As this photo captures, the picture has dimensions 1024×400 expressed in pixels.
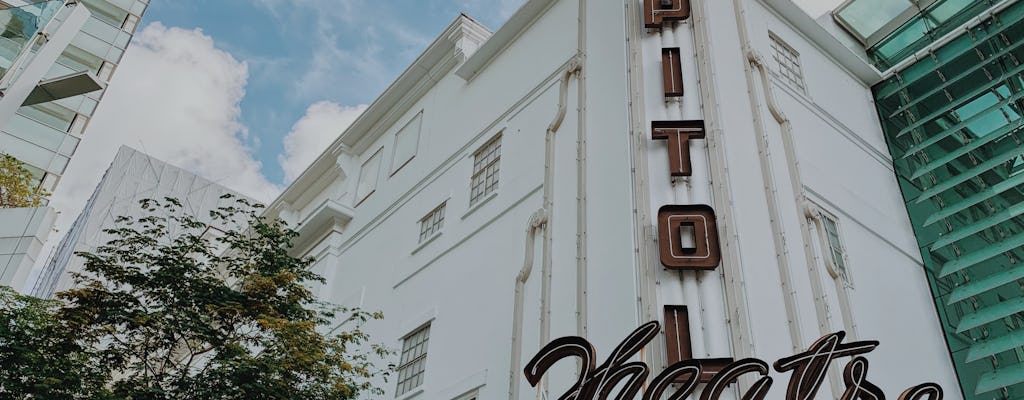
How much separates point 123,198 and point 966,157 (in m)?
48.6

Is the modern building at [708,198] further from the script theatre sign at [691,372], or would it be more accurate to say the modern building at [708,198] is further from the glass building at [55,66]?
the glass building at [55,66]

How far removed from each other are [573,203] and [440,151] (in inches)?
327

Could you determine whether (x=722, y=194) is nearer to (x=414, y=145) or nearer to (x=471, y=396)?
(x=471, y=396)

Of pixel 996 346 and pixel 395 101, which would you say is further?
pixel 395 101

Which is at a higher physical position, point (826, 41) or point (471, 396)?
point (826, 41)

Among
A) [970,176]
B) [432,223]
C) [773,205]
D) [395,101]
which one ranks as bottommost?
[773,205]

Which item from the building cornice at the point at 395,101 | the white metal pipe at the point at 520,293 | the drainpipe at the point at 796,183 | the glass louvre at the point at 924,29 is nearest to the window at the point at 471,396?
the white metal pipe at the point at 520,293

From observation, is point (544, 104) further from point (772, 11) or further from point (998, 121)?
point (998, 121)

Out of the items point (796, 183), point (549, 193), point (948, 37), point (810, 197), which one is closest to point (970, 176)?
point (948, 37)

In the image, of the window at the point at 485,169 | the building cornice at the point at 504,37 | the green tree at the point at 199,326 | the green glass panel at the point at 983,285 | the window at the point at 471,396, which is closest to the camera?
the green tree at the point at 199,326

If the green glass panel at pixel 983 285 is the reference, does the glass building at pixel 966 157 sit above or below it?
above

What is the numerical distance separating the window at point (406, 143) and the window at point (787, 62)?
34.2ft

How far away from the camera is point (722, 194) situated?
45.9ft

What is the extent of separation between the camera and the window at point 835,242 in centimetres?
1667
